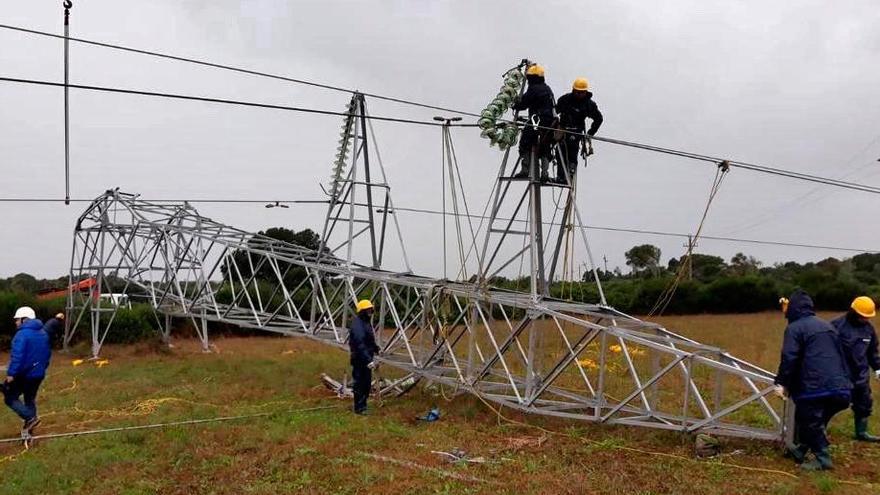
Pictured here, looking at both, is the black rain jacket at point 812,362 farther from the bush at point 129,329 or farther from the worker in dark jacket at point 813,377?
the bush at point 129,329

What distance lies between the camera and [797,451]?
878 centimetres

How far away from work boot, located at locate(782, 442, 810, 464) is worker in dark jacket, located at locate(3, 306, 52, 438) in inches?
437

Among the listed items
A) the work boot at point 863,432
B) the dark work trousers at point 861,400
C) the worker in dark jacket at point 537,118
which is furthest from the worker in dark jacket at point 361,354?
the work boot at point 863,432

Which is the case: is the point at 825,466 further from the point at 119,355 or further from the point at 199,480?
the point at 119,355

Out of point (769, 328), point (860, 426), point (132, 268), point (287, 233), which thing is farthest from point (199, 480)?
point (287, 233)

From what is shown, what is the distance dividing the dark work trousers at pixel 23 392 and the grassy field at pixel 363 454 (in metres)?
0.54

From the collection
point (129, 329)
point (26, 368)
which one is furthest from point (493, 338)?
point (129, 329)

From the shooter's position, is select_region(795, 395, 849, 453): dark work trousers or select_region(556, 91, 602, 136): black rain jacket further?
select_region(556, 91, 602, 136): black rain jacket

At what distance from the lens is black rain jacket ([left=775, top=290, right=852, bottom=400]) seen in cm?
821

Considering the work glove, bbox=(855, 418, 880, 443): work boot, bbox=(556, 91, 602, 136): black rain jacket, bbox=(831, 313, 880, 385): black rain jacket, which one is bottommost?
bbox=(855, 418, 880, 443): work boot

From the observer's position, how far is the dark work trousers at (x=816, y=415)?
8273mm

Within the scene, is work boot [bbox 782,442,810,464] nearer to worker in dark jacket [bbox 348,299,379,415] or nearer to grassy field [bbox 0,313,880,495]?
grassy field [bbox 0,313,880,495]

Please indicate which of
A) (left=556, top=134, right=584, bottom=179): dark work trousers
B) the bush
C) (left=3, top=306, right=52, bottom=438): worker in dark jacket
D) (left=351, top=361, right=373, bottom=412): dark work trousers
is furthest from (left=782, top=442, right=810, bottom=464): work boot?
the bush

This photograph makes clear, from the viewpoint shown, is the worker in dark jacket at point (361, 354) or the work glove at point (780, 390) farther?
the worker in dark jacket at point (361, 354)
